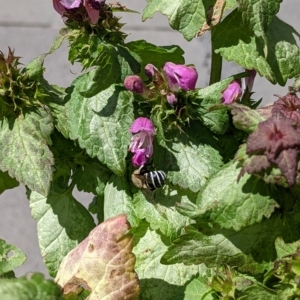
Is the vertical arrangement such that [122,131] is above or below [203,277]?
above

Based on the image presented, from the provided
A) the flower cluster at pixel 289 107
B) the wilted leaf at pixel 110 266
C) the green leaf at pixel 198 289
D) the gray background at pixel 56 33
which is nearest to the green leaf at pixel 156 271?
the green leaf at pixel 198 289

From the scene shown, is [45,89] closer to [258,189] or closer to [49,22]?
[258,189]

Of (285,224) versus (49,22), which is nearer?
(285,224)

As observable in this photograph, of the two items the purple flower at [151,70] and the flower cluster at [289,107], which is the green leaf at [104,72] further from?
the flower cluster at [289,107]

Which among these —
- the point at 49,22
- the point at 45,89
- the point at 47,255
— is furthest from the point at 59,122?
the point at 49,22

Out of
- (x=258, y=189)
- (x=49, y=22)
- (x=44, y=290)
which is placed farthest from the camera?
(x=49, y=22)

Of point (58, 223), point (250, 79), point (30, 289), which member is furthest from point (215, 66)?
point (30, 289)

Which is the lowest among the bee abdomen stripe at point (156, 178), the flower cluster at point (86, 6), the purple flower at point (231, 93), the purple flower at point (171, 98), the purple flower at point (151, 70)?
the bee abdomen stripe at point (156, 178)

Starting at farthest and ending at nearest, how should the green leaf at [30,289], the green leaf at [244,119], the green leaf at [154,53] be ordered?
the green leaf at [154,53], the green leaf at [244,119], the green leaf at [30,289]
